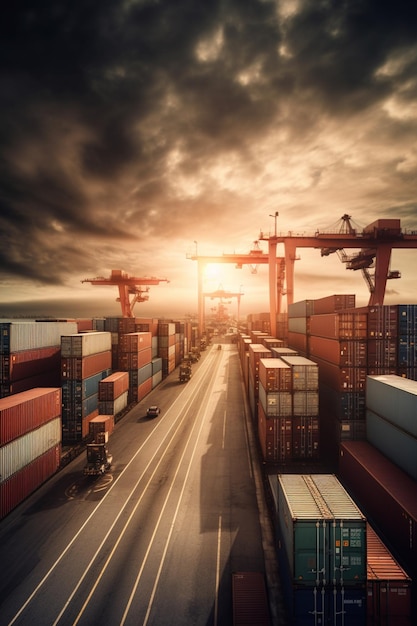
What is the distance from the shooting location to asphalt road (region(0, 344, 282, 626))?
40.0ft

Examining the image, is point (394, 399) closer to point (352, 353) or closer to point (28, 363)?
point (352, 353)

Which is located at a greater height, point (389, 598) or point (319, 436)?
point (319, 436)

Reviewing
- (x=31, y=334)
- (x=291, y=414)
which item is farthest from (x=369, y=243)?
(x=31, y=334)

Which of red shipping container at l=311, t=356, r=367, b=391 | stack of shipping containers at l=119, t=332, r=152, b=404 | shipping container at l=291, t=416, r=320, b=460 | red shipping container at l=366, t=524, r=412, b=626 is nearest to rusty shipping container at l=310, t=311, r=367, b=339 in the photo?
A: red shipping container at l=311, t=356, r=367, b=391

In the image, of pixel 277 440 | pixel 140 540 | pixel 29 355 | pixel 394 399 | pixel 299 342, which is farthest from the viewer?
pixel 299 342

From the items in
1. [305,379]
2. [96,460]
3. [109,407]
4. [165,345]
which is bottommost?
[96,460]

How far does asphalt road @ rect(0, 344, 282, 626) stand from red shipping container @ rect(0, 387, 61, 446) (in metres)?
4.85

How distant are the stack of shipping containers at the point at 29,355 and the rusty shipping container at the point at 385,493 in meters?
25.7

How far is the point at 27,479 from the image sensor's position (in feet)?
63.6

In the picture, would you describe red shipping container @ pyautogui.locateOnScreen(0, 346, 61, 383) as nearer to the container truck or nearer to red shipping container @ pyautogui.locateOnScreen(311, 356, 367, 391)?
the container truck

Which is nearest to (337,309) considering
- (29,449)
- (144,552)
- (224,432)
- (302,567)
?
(224,432)

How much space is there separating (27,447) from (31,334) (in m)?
10.6

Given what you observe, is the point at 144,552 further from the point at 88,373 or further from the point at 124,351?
the point at 124,351

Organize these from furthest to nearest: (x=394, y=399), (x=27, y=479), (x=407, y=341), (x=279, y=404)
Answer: (x=279, y=404)
(x=407, y=341)
(x=27, y=479)
(x=394, y=399)
